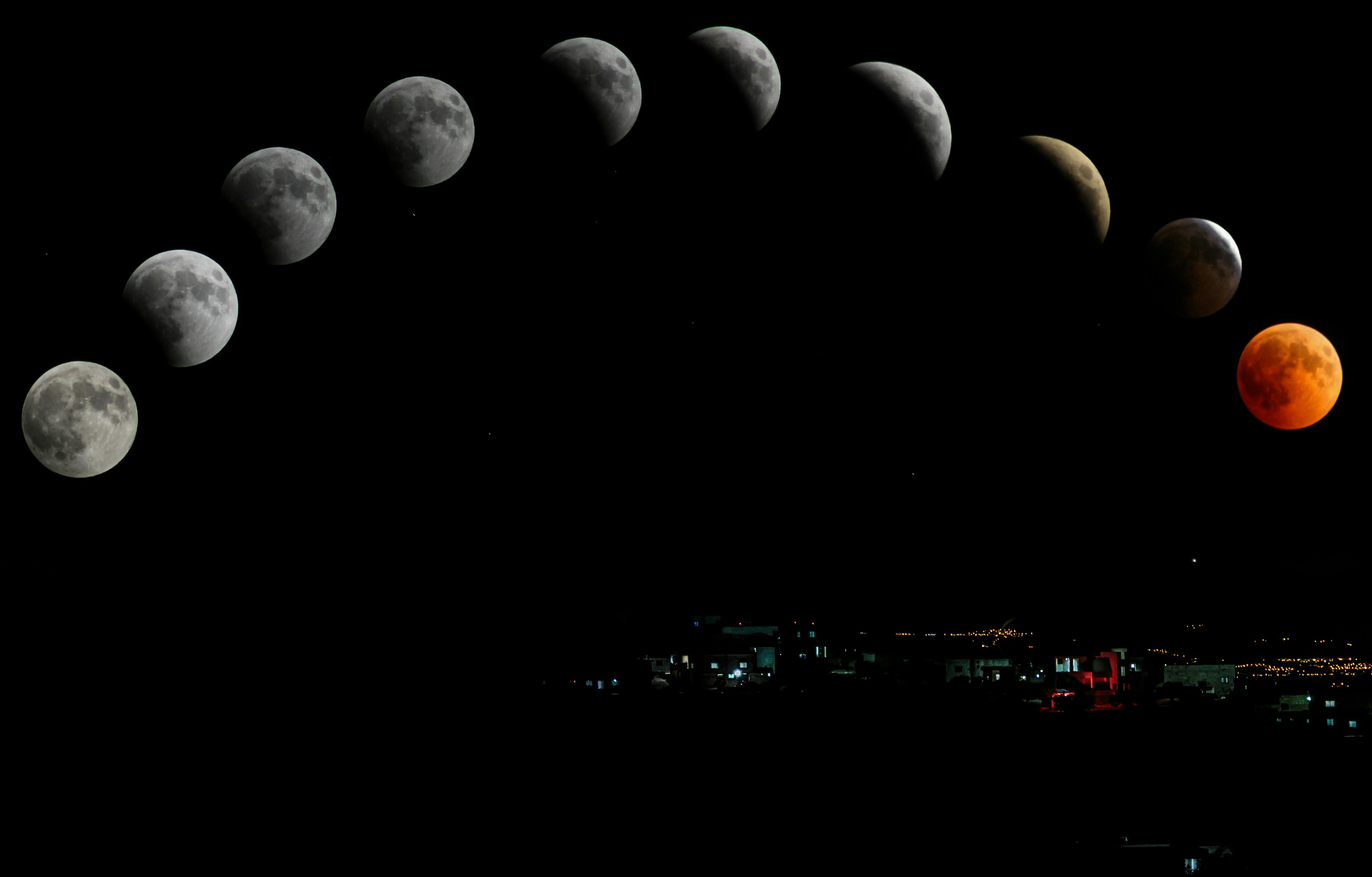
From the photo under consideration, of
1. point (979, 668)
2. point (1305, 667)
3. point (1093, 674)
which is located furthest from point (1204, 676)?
point (1305, 667)

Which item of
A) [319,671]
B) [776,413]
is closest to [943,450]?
[776,413]

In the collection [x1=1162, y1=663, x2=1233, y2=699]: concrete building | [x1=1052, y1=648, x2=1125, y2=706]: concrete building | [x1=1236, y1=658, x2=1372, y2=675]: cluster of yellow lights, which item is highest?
[x1=1052, y1=648, x2=1125, y2=706]: concrete building

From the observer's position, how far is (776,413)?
18.7m

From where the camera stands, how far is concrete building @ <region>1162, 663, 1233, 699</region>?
1800 inches

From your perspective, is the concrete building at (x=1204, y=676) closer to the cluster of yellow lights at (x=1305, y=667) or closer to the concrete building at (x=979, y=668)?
the cluster of yellow lights at (x=1305, y=667)

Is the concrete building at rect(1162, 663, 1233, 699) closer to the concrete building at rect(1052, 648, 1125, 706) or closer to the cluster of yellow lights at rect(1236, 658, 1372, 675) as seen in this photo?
the concrete building at rect(1052, 648, 1125, 706)

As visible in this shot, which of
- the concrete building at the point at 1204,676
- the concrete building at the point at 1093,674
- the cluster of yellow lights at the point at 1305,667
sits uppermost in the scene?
the concrete building at the point at 1093,674

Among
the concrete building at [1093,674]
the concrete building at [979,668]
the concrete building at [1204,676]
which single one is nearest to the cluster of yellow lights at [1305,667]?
the concrete building at [1204,676]

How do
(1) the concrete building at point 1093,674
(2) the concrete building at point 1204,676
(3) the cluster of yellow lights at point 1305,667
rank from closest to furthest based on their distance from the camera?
(1) the concrete building at point 1093,674
(2) the concrete building at point 1204,676
(3) the cluster of yellow lights at point 1305,667

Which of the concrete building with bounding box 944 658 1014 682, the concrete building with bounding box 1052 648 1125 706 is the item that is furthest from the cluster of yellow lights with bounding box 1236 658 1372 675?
the concrete building with bounding box 1052 648 1125 706

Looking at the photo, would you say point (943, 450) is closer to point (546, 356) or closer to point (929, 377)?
point (929, 377)

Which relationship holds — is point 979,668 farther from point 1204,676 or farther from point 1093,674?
point 1204,676

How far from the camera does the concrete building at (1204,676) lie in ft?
150

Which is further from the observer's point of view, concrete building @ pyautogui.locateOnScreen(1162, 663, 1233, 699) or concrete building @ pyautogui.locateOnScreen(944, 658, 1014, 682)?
concrete building @ pyautogui.locateOnScreen(944, 658, 1014, 682)
